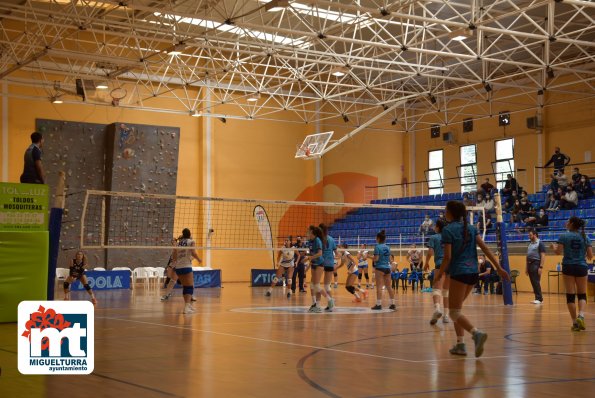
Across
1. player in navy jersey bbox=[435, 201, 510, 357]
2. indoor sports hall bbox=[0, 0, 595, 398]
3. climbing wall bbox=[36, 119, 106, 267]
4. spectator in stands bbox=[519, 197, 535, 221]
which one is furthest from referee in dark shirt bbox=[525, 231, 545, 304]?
climbing wall bbox=[36, 119, 106, 267]

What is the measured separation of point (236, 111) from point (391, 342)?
80.9ft

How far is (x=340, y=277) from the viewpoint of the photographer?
33.8 meters

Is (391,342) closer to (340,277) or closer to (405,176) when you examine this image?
(340,277)

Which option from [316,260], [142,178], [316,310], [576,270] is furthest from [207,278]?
[576,270]

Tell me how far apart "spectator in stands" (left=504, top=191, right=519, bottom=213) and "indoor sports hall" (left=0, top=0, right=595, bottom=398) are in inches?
3.2

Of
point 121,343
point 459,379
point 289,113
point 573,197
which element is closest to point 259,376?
point 459,379

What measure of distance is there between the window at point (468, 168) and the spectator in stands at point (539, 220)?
767cm

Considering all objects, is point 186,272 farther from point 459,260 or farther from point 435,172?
point 435,172

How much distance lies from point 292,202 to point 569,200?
1394 cm

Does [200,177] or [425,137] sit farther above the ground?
[425,137]

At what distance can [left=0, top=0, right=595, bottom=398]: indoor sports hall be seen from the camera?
789 centimetres


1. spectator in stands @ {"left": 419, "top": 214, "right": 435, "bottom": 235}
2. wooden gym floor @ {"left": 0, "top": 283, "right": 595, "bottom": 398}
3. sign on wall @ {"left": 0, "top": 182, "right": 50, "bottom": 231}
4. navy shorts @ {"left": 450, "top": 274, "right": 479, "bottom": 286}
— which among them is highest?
spectator in stands @ {"left": 419, "top": 214, "right": 435, "bottom": 235}

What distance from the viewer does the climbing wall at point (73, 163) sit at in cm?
2820

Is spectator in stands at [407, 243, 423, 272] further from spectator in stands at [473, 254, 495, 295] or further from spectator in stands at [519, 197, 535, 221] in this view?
spectator in stands at [519, 197, 535, 221]
